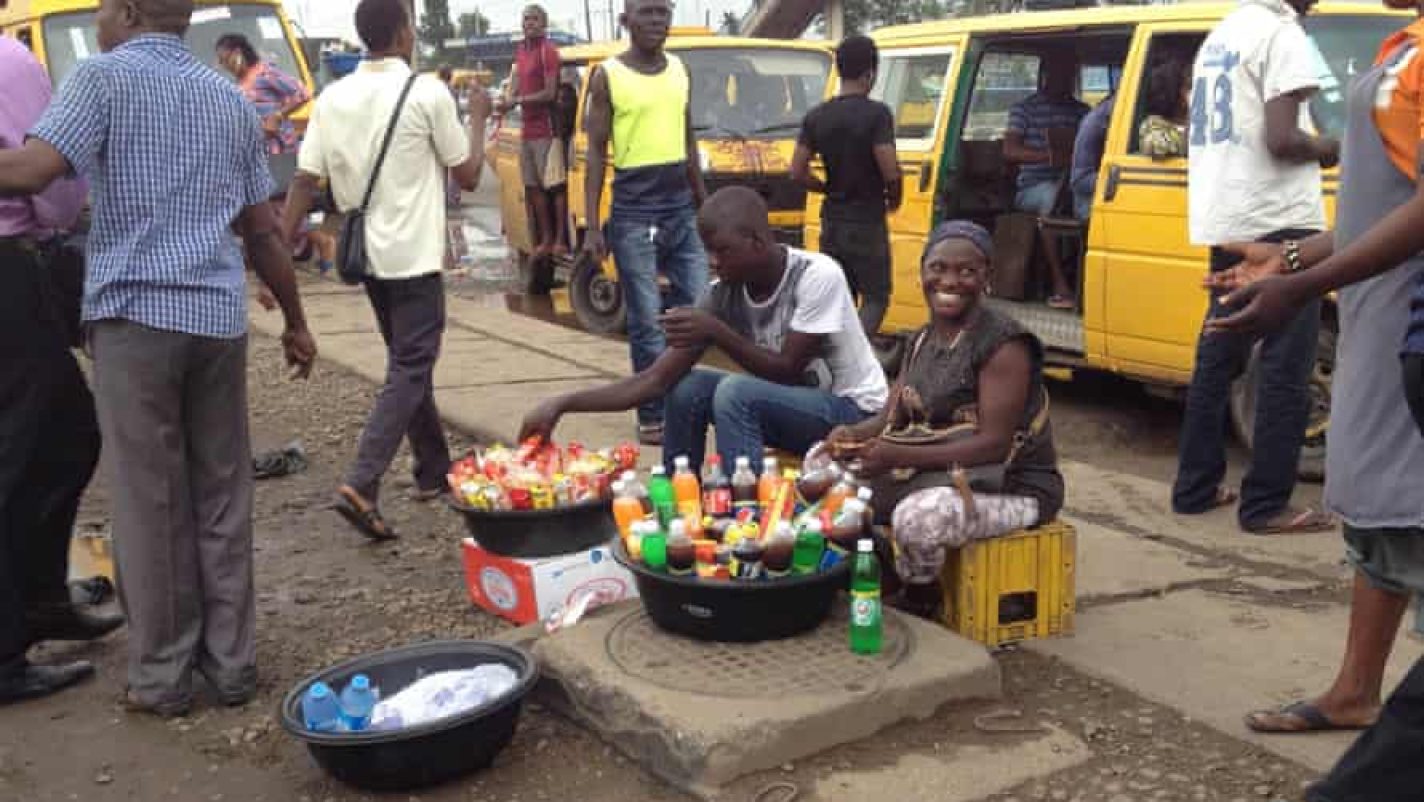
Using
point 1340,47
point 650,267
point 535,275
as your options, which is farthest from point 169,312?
point 535,275

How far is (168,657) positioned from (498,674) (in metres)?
0.93

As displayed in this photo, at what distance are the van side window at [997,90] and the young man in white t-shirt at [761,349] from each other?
3501mm

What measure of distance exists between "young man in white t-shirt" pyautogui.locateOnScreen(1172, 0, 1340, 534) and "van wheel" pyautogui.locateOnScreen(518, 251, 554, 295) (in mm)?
7525

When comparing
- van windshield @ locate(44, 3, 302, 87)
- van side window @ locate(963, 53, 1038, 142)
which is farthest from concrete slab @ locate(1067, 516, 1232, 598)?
van windshield @ locate(44, 3, 302, 87)

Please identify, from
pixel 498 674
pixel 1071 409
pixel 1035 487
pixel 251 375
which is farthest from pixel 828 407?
pixel 251 375

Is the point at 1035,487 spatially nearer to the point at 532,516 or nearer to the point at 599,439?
the point at 532,516

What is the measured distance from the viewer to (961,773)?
3062 mm

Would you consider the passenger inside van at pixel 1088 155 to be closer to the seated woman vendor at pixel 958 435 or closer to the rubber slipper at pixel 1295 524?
the rubber slipper at pixel 1295 524

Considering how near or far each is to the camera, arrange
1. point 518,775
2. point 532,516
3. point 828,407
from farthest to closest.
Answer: point 828,407
point 532,516
point 518,775

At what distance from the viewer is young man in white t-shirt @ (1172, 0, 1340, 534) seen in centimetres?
473

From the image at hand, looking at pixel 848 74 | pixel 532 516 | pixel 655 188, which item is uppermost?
pixel 848 74

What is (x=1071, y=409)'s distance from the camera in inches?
296

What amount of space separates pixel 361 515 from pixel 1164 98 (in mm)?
3850

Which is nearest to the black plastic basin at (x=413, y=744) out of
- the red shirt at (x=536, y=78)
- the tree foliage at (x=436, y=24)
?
the red shirt at (x=536, y=78)
